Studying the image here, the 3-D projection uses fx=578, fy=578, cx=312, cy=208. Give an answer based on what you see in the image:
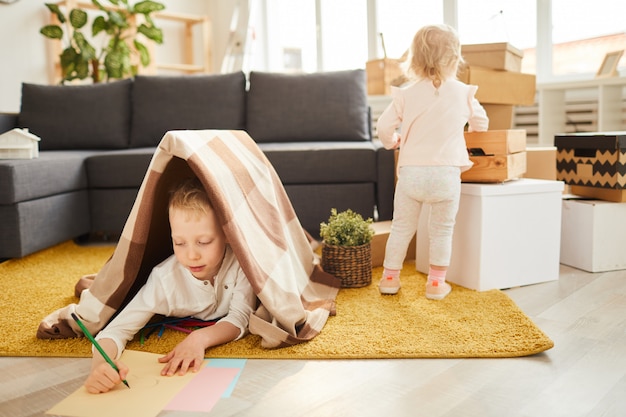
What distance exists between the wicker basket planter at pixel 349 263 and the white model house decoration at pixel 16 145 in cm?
151

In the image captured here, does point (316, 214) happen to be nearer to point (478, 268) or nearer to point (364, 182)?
point (364, 182)

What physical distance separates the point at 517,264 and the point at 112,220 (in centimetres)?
199

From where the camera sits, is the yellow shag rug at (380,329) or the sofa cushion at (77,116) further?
the sofa cushion at (77,116)

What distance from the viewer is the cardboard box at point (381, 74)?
4195 millimetres

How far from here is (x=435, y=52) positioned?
1.89 meters

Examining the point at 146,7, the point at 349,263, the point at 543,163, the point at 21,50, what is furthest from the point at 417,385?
the point at 21,50

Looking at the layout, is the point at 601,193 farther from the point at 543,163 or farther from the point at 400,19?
the point at 400,19

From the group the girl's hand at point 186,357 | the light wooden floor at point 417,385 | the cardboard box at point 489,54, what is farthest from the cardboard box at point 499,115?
the girl's hand at point 186,357

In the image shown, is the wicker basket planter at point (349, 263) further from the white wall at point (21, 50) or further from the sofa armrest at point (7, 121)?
the white wall at point (21, 50)

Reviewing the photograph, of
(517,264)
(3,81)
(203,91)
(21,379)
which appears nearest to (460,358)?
(517,264)

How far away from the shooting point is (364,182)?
2846mm

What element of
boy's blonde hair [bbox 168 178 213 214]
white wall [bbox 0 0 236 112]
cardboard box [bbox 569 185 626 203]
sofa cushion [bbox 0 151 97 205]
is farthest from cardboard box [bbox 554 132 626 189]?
white wall [bbox 0 0 236 112]

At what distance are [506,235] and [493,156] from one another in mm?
283

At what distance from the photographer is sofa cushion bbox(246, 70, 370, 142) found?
335 cm
